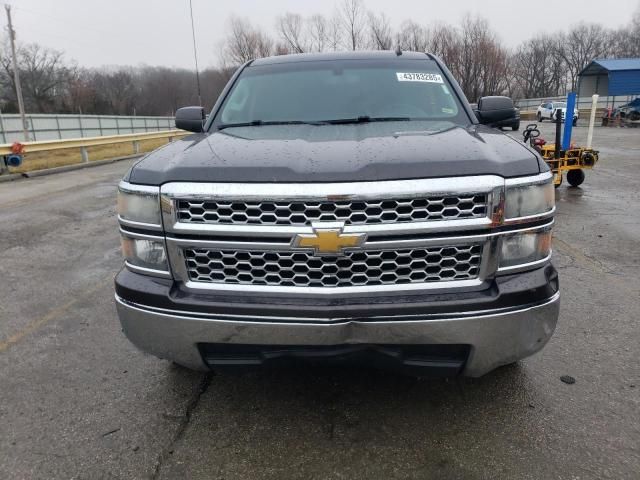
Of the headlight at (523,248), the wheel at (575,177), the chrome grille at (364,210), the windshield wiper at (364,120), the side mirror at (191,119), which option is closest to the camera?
the chrome grille at (364,210)

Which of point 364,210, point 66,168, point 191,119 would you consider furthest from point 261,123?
point 66,168

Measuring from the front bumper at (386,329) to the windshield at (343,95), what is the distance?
4.36 feet

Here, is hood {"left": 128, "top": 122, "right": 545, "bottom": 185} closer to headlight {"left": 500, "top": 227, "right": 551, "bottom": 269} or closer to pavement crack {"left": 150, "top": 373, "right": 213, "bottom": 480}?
headlight {"left": 500, "top": 227, "right": 551, "bottom": 269}

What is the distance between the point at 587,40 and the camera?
83.9 meters

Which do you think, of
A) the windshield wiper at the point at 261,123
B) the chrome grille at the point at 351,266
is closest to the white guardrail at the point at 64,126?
the windshield wiper at the point at 261,123

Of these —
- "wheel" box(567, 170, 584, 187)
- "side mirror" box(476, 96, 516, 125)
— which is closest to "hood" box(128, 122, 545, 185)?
"side mirror" box(476, 96, 516, 125)

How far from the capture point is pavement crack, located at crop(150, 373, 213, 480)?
2.21 meters

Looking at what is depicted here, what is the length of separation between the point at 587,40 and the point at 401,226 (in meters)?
99.6

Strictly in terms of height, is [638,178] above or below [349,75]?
below

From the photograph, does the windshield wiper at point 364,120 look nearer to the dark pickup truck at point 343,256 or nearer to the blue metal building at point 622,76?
the dark pickup truck at point 343,256

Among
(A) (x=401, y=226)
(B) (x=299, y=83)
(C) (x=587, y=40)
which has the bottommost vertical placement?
(A) (x=401, y=226)

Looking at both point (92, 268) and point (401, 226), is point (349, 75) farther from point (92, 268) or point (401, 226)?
point (92, 268)

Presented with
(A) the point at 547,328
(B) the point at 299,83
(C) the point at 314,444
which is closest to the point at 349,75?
(B) the point at 299,83

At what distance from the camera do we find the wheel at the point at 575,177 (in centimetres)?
954
